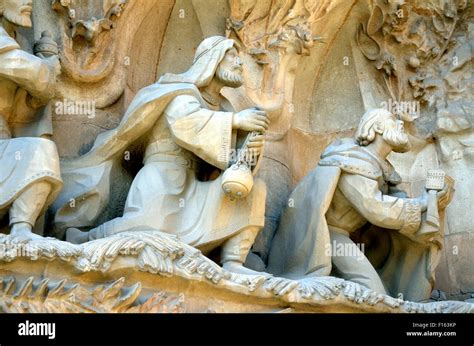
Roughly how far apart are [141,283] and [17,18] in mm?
1916

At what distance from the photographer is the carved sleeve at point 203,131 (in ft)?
36.6

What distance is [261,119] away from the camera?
1120 centimetres

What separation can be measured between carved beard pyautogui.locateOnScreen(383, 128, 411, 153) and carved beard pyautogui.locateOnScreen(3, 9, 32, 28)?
8.00 ft

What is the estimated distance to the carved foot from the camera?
11.0 m

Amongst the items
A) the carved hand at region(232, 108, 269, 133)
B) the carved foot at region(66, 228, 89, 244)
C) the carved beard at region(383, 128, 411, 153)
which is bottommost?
the carved foot at region(66, 228, 89, 244)

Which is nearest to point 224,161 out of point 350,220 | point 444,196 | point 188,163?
point 188,163

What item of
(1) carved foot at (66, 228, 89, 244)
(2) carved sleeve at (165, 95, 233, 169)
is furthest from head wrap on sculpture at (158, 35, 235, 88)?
(1) carved foot at (66, 228, 89, 244)

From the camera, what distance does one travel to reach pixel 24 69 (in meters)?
11.0

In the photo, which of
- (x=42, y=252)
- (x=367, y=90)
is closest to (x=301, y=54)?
(x=367, y=90)

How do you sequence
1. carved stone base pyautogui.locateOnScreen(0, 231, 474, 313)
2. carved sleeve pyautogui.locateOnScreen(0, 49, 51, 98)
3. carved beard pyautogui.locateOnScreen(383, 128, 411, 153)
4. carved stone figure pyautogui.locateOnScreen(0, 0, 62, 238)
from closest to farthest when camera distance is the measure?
1. carved stone base pyautogui.locateOnScreen(0, 231, 474, 313)
2. carved stone figure pyautogui.locateOnScreen(0, 0, 62, 238)
3. carved sleeve pyautogui.locateOnScreen(0, 49, 51, 98)
4. carved beard pyautogui.locateOnScreen(383, 128, 411, 153)

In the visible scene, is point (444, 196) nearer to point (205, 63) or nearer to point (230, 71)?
point (230, 71)

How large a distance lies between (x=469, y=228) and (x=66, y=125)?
9.43ft

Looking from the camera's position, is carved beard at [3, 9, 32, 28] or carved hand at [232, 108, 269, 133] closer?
carved hand at [232, 108, 269, 133]

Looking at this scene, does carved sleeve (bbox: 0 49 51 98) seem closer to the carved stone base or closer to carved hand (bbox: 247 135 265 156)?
the carved stone base
